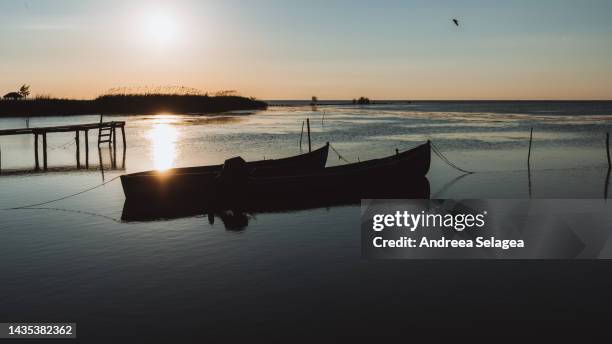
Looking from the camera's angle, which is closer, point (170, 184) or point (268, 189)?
point (170, 184)

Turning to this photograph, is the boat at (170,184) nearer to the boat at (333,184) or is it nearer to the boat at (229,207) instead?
the boat at (229,207)

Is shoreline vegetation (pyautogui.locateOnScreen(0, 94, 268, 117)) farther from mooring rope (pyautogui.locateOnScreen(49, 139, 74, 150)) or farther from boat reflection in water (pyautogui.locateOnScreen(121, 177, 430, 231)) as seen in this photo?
boat reflection in water (pyautogui.locateOnScreen(121, 177, 430, 231))

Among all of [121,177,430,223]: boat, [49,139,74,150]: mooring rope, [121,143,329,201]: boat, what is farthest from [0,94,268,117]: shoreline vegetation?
[121,177,430,223]: boat

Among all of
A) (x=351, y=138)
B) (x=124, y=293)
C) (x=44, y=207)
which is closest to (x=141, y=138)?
(x=351, y=138)

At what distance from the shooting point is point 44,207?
782 inches

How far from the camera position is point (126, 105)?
112m

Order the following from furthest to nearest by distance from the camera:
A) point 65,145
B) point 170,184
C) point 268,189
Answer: point 65,145 < point 268,189 < point 170,184

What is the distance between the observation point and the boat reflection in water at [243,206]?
18411 mm

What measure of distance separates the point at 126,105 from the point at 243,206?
9950cm

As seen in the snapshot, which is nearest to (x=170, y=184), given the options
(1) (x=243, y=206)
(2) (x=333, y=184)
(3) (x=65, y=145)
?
(1) (x=243, y=206)

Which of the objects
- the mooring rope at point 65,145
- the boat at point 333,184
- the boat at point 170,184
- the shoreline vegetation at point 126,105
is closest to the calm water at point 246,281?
the boat at point 170,184

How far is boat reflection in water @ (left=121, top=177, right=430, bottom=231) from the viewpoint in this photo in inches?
725

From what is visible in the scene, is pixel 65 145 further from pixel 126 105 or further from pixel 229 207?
pixel 126 105

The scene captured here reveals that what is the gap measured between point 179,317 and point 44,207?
12845 millimetres
